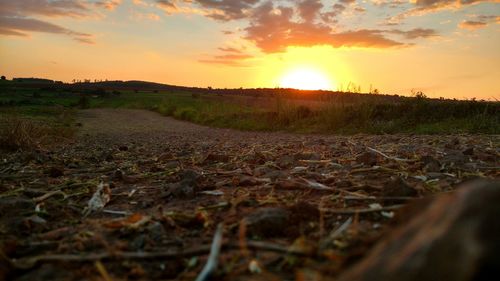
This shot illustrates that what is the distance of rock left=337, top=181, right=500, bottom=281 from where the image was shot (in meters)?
1.05

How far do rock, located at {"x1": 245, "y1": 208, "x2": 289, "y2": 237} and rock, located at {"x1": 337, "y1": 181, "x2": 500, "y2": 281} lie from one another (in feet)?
3.40

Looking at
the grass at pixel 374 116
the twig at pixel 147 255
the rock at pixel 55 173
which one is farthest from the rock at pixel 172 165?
the grass at pixel 374 116

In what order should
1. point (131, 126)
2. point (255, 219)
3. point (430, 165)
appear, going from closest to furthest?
1. point (255, 219)
2. point (430, 165)
3. point (131, 126)

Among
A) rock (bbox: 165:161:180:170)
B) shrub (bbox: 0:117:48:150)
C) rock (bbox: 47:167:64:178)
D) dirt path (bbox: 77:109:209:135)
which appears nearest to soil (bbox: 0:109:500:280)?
rock (bbox: 47:167:64:178)

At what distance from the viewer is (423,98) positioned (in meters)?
14.4

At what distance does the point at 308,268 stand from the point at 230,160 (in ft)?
13.9

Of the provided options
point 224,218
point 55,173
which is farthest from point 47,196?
point 224,218

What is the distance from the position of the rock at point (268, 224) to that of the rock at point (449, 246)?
103 centimetres

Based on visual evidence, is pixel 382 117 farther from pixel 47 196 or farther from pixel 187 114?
pixel 187 114

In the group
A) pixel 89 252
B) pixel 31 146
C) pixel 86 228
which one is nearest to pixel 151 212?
pixel 86 228

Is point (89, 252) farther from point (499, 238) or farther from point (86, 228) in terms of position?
point (499, 238)

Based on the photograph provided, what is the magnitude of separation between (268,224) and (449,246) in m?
1.34

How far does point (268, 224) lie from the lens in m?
2.37

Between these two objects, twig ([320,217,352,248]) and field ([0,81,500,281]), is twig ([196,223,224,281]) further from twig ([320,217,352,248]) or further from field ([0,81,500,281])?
twig ([320,217,352,248])
